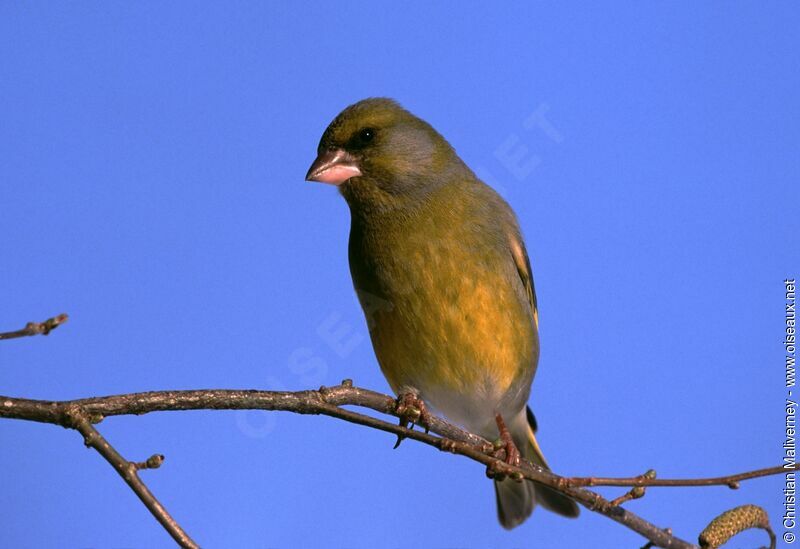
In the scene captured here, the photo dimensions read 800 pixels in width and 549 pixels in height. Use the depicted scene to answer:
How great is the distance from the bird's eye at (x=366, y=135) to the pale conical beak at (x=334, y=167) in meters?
0.06

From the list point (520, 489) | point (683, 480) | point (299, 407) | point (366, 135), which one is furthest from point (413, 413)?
point (520, 489)

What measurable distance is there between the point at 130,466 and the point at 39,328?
0.25 meters

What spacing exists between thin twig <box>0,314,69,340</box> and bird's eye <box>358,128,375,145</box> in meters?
1.34

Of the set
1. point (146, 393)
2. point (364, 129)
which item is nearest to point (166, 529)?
point (146, 393)

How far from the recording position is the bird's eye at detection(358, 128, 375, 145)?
8.33ft

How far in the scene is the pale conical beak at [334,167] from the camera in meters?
2.46

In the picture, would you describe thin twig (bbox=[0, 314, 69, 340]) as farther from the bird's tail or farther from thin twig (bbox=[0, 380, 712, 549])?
the bird's tail

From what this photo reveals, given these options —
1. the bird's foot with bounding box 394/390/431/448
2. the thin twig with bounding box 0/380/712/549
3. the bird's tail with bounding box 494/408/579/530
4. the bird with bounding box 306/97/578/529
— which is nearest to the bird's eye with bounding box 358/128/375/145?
the bird with bounding box 306/97/578/529

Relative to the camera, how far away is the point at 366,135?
2.54 m

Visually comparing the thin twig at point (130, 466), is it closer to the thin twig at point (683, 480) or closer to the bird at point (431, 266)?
the thin twig at point (683, 480)

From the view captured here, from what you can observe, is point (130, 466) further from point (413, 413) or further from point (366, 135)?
point (366, 135)

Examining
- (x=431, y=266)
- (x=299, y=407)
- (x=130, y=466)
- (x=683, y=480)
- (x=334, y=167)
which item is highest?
(x=334, y=167)

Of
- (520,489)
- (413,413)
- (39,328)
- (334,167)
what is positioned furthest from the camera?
(520,489)

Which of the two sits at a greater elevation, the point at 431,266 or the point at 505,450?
the point at 431,266
